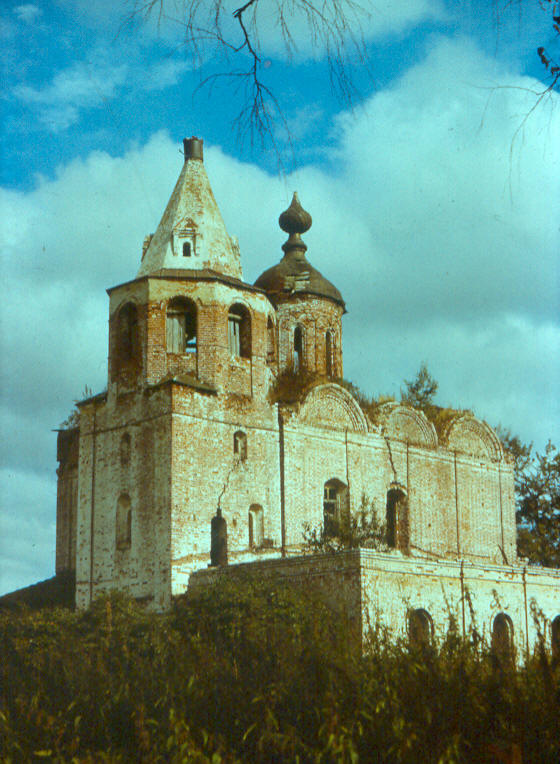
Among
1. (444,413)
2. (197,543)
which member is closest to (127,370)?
(197,543)

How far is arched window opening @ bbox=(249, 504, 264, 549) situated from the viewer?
2095 centimetres

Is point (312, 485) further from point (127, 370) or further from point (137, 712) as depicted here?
point (137, 712)

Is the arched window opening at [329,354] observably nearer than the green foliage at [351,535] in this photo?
No

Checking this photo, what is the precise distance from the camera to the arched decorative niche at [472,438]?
2480cm

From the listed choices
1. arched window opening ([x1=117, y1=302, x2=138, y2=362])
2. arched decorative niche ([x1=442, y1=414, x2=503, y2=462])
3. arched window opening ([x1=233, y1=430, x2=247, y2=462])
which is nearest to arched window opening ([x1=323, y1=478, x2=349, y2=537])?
arched window opening ([x1=233, y1=430, x2=247, y2=462])

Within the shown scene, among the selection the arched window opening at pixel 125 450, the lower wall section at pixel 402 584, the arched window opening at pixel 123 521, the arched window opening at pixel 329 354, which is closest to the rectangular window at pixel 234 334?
the arched window opening at pixel 125 450

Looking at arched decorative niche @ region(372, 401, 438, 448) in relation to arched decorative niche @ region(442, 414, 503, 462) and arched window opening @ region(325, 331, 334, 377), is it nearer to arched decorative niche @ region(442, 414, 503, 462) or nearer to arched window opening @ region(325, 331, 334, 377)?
arched decorative niche @ region(442, 414, 503, 462)

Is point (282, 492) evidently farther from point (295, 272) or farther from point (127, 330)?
point (295, 272)

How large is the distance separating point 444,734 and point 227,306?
47.7ft

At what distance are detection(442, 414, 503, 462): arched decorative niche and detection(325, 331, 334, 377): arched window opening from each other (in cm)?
332

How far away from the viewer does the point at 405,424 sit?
24031 mm

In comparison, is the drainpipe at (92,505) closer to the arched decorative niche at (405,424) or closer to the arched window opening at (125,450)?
the arched window opening at (125,450)

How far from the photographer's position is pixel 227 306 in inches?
862

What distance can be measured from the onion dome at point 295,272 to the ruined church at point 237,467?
2.65m
